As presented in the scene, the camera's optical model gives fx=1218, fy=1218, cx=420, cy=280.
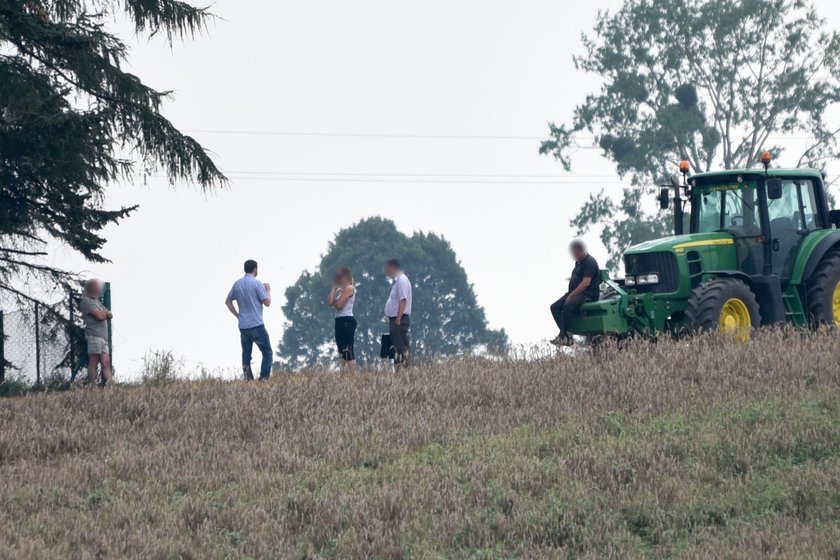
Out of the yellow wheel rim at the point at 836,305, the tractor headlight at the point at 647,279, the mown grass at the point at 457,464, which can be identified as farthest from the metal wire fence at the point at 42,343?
the yellow wheel rim at the point at 836,305

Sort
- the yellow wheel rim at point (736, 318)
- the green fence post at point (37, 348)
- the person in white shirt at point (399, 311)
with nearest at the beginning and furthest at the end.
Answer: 1. the yellow wheel rim at point (736, 318)
2. the person in white shirt at point (399, 311)
3. the green fence post at point (37, 348)

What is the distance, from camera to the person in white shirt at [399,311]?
17.0 meters

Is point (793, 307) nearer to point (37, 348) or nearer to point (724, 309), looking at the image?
point (724, 309)

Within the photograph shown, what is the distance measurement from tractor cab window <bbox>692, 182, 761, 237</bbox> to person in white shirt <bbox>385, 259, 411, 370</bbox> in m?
4.40

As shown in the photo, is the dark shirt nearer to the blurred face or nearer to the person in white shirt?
the person in white shirt

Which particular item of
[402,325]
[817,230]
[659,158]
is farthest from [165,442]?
[659,158]

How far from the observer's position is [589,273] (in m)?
16.7

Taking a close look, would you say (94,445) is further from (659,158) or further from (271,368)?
(659,158)

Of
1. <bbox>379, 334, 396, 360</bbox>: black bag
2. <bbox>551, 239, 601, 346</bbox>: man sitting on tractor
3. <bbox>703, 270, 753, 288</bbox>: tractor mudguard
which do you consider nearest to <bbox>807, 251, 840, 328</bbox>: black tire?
<bbox>703, 270, 753, 288</bbox>: tractor mudguard

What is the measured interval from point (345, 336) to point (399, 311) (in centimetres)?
87

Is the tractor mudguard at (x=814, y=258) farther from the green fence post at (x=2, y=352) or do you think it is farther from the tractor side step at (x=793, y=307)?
the green fence post at (x=2, y=352)

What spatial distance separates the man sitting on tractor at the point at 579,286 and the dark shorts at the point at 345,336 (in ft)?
9.37

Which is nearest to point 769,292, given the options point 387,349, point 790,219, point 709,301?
point 790,219

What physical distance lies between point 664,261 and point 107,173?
808 centimetres
